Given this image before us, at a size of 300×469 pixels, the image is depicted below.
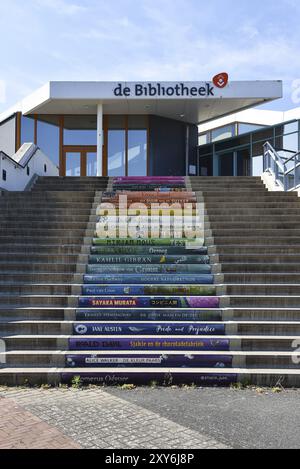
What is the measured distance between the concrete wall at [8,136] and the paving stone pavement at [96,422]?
664 inches

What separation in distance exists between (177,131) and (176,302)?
15305 mm

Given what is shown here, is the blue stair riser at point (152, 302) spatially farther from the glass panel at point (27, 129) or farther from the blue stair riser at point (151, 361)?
the glass panel at point (27, 129)

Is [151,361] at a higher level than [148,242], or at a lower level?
lower

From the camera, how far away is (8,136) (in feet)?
67.7

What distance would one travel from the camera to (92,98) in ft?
57.1

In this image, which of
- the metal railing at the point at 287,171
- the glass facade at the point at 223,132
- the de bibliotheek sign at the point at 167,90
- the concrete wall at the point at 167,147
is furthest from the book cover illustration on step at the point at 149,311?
the glass facade at the point at 223,132

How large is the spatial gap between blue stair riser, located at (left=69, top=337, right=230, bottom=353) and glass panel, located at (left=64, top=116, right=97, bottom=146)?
49.6 feet

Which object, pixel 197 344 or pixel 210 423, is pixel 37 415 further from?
pixel 197 344

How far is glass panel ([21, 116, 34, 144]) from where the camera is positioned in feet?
65.9

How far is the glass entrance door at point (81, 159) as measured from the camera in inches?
782

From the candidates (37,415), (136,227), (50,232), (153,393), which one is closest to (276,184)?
(136,227)

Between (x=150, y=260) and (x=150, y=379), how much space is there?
297 centimetres

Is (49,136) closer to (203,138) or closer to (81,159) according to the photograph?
(81,159)

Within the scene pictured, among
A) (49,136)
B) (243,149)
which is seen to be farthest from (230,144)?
(49,136)
